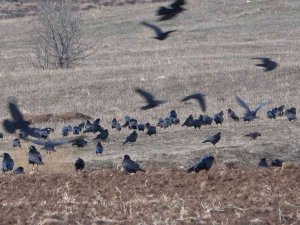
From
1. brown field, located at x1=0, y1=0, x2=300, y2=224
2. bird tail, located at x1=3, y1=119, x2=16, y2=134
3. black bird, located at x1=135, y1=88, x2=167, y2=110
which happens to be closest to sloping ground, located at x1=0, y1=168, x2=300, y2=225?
brown field, located at x1=0, y1=0, x2=300, y2=224

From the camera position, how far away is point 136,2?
237 feet

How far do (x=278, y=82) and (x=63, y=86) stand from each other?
249 inches

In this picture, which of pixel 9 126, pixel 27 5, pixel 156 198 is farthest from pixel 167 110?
pixel 27 5

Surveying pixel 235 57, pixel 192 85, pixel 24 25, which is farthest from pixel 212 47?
pixel 24 25

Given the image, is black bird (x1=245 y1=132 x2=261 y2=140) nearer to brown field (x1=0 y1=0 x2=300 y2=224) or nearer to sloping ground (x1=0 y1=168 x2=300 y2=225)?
brown field (x1=0 y1=0 x2=300 y2=224)

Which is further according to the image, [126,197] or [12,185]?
[12,185]

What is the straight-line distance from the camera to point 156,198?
1030 centimetres

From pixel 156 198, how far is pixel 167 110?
15.0 m

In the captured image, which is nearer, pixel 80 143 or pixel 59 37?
pixel 80 143

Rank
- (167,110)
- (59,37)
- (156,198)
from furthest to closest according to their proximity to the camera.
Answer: (59,37), (167,110), (156,198)

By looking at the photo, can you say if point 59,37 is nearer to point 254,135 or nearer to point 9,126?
point 9,126

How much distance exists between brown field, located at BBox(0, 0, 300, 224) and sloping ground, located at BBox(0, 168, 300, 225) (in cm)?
1

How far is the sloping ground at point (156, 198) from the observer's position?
9.11 m

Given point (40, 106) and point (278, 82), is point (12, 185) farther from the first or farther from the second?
point (278, 82)
